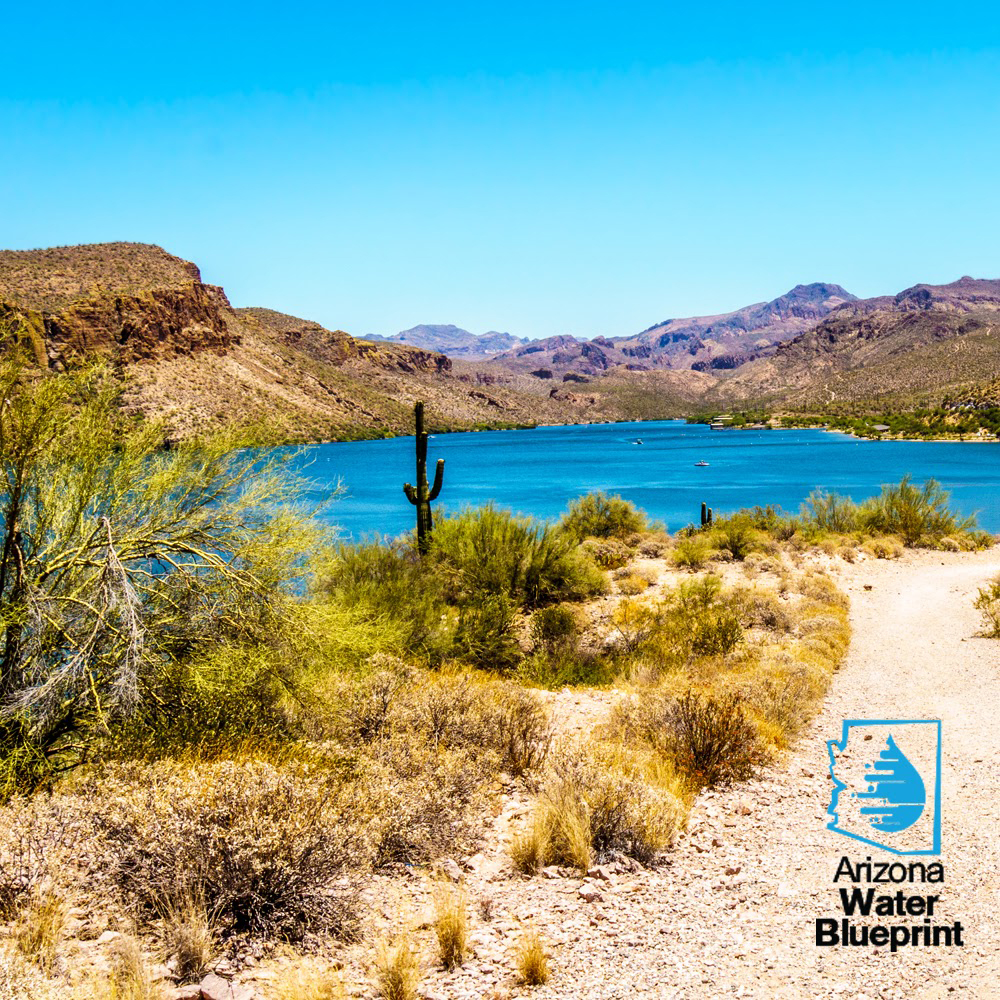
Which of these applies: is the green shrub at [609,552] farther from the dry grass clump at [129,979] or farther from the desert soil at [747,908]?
the dry grass clump at [129,979]

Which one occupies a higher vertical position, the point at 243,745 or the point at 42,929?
the point at 243,745

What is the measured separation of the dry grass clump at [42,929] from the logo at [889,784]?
5210 mm

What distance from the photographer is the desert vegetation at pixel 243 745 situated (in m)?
4.24

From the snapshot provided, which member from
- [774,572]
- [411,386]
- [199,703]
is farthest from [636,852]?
[411,386]

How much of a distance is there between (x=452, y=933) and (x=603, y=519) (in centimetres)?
2305

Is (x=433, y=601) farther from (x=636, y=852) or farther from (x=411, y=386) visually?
(x=411, y=386)

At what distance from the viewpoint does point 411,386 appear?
160 meters

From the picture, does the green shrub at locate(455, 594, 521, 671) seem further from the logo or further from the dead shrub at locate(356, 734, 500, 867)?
the dead shrub at locate(356, 734, 500, 867)

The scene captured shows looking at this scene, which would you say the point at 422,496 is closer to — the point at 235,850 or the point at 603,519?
the point at 603,519

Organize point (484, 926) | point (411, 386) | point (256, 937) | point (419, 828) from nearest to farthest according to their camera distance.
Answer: point (256, 937)
point (484, 926)
point (419, 828)
point (411, 386)

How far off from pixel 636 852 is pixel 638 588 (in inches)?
505

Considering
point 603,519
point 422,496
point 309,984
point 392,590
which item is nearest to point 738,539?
point 603,519

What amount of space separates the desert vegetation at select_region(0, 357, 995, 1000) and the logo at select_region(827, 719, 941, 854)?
0.70 metres

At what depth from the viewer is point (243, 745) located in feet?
20.1
